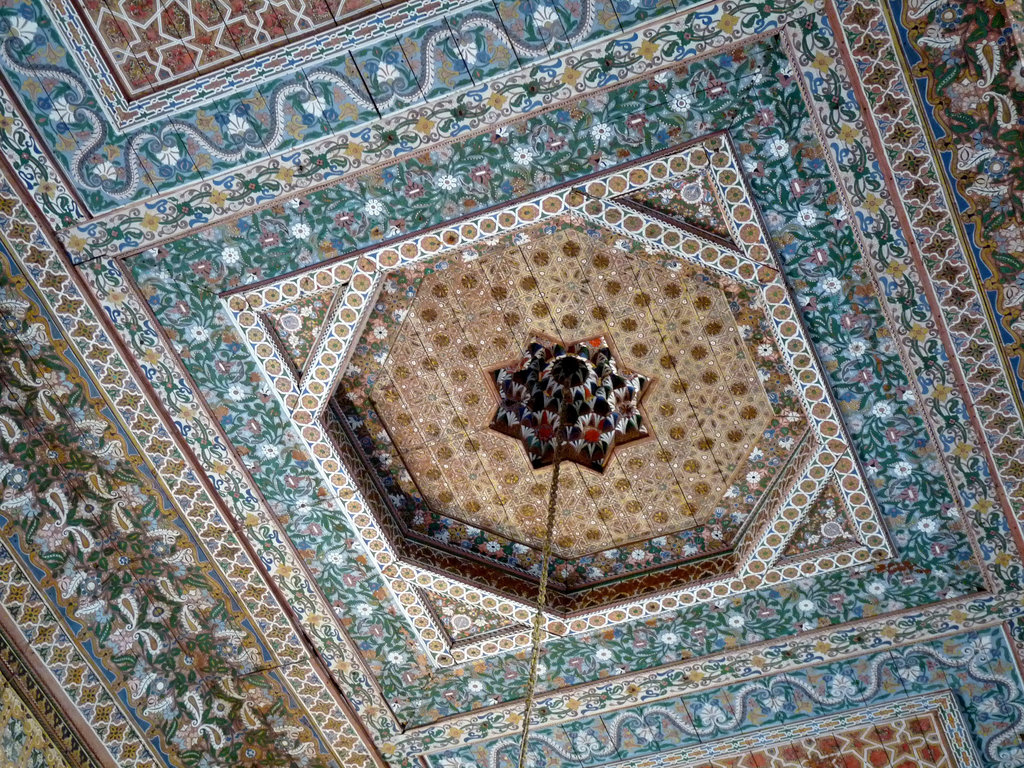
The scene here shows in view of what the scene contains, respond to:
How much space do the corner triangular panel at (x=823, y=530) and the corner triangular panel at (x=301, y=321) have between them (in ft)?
7.26

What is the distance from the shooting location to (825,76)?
3.79 m

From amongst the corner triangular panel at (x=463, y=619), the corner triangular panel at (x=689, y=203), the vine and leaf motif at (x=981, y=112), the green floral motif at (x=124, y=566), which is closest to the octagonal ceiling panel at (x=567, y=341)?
the corner triangular panel at (x=689, y=203)

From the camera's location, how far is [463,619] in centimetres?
494

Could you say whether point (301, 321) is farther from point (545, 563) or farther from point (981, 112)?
point (981, 112)

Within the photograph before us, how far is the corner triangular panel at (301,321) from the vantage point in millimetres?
4352

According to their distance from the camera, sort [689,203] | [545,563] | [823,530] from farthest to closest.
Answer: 1. [823,530]
2. [689,203]
3. [545,563]

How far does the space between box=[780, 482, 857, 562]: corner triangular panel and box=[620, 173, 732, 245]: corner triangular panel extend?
126cm

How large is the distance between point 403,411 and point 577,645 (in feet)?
4.48

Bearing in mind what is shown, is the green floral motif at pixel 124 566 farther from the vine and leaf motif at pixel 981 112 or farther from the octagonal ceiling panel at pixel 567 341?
the vine and leaf motif at pixel 981 112

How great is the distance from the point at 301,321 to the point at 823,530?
7.88ft

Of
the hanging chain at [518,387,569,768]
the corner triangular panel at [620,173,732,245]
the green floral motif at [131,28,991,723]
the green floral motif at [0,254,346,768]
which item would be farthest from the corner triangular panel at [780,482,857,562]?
the green floral motif at [0,254,346,768]

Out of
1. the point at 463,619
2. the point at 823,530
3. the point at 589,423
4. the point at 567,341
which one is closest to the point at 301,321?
the point at 567,341

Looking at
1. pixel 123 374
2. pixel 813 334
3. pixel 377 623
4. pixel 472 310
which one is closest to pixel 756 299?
pixel 813 334

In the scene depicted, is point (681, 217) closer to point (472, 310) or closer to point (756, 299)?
point (756, 299)
